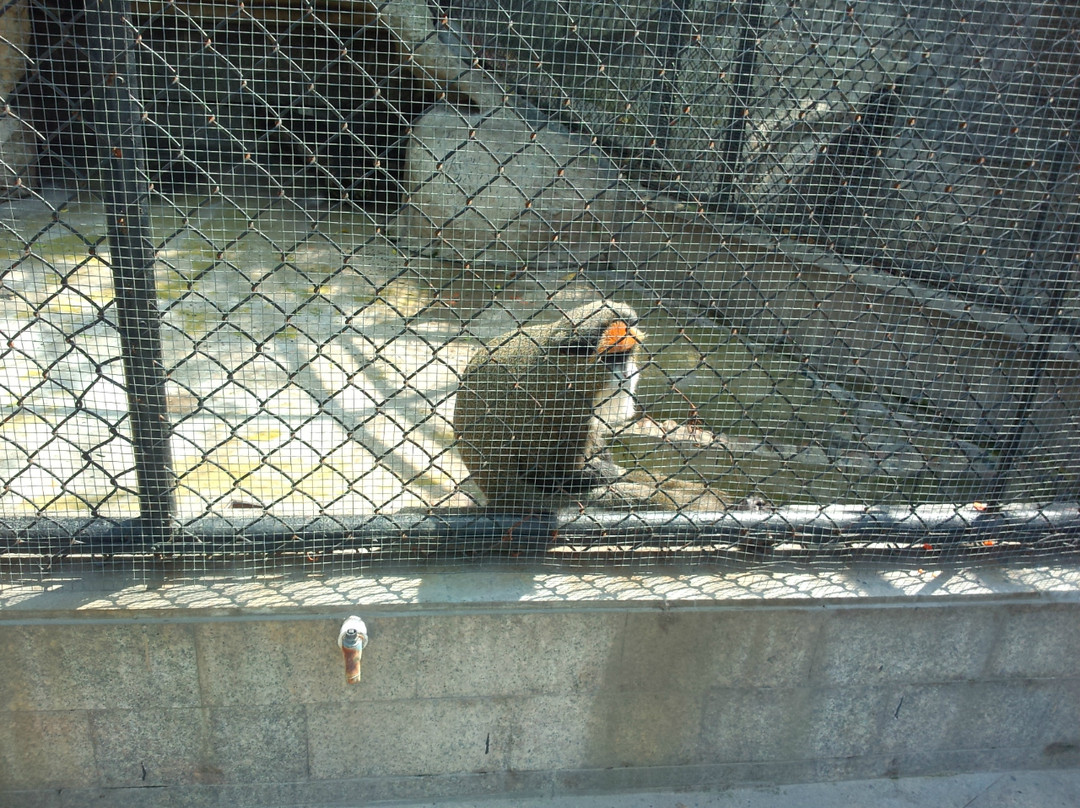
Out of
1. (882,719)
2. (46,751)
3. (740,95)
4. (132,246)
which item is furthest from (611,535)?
(740,95)

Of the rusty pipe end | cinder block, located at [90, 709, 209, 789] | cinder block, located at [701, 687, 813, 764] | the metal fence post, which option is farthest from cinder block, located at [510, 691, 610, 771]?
the metal fence post

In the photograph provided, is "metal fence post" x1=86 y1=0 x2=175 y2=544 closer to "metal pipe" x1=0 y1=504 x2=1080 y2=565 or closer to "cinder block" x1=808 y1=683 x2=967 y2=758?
"metal pipe" x1=0 y1=504 x2=1080 y2=565

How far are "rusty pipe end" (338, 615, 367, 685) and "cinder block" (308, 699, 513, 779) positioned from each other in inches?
10.5

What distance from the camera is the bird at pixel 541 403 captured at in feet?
10.2

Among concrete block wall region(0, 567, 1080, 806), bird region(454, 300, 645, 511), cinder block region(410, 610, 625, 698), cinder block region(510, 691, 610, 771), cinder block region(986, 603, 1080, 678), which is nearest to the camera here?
concrete block wall region(0, 567, 1080, 806)

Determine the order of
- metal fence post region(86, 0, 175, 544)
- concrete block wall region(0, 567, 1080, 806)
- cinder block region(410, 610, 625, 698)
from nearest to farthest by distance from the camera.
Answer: metal fence post region(86, 0, 175, 544) < concrete block wall region(0, 567, 1080, 806) < cinder block region(410, 610, 625, 698)

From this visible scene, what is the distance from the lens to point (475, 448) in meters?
3.10

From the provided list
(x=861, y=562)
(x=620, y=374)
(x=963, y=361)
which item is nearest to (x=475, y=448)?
(x=620, y=374)

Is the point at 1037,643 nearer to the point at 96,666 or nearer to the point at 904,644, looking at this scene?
the point at 904,644

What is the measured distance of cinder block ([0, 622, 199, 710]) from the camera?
2.32 metres

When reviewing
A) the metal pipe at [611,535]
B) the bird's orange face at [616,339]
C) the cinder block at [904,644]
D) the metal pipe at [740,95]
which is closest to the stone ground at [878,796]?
the cinder block at [904,644]

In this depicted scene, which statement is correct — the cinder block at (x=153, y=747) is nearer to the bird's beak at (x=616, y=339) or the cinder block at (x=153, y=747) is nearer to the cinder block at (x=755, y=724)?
the cinder block at (x=755, y=724)

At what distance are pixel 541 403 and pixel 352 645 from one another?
4.11 ft

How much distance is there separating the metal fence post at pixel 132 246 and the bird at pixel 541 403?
41.6 inches
